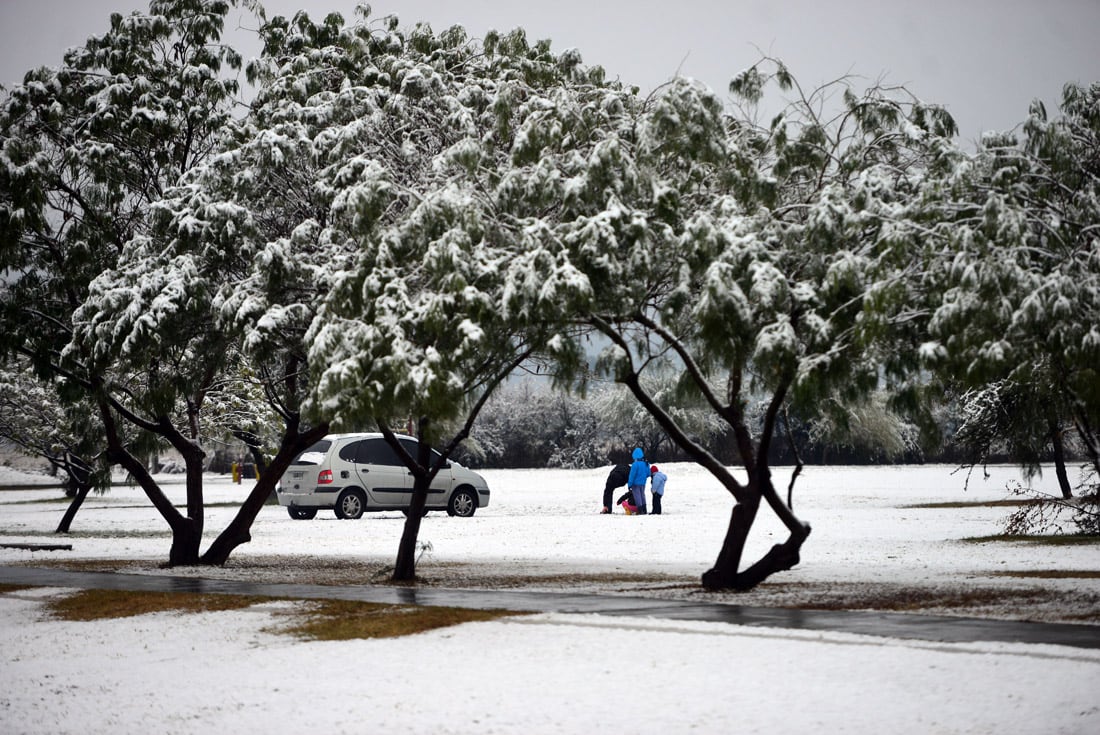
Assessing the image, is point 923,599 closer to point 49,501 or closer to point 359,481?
point 359,481

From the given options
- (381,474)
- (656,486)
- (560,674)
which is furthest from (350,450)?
(560,674)

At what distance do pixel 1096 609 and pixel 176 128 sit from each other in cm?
1240

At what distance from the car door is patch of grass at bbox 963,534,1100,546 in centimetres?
1274

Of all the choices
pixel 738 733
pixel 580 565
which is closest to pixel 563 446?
pixel 580 565

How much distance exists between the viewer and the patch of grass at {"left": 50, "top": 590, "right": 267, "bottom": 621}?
11.9 m

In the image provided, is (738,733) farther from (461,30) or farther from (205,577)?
(461,30)

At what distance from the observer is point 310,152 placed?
48.3 feet

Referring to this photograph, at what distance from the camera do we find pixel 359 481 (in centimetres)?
2883

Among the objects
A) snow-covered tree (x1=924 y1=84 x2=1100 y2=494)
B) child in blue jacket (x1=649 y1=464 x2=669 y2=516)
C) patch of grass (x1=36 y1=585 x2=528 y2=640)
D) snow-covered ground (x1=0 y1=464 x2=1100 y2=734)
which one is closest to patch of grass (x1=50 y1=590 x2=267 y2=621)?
patch of grass (x1=36 y1=585 x2=528 y2=640)

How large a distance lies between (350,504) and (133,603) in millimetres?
16350

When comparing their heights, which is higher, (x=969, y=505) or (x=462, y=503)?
(x=462, y=503)

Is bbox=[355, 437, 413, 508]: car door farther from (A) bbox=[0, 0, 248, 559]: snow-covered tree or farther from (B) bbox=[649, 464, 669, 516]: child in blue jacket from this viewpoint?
(A) bbox=[0, 0, 248, 559]: snow-covered tree

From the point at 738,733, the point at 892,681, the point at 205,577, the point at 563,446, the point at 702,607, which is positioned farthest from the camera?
the point at 563,446

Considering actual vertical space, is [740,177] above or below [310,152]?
below
